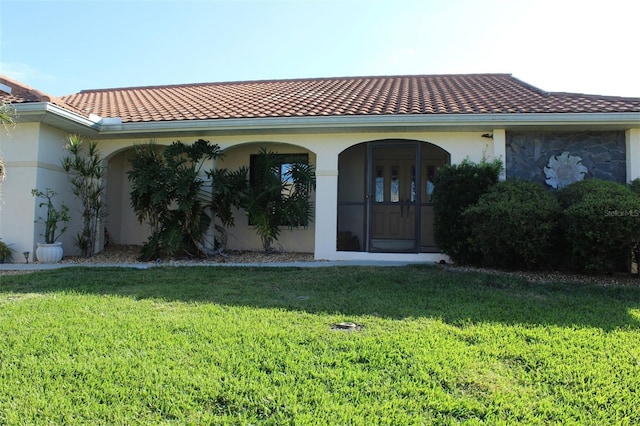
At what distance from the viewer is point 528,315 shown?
441 centimetres

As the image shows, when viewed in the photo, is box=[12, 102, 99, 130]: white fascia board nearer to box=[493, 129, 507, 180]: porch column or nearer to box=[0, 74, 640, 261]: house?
box=[0, 74, 640, 261]: house

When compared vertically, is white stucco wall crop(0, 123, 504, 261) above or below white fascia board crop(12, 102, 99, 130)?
below

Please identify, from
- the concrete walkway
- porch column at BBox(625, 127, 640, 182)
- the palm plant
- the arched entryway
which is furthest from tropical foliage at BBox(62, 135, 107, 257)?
porch column at BBox(625, 127, 640, 182)

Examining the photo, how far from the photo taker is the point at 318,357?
321 cm

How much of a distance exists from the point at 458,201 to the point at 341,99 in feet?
15.0

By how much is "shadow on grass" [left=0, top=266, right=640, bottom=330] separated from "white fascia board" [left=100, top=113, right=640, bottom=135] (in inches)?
121

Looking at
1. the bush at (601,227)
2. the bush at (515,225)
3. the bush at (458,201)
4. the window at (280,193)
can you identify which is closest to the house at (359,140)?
the window at (280,193)

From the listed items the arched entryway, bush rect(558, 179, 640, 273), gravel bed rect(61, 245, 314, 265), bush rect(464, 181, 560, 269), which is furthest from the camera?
the arched entryway

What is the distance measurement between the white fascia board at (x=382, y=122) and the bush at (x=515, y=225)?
1526mm

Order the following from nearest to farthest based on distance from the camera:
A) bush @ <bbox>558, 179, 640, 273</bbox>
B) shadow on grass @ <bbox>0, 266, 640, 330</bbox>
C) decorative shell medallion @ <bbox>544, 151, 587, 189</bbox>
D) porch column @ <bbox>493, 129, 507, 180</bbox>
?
shadow on grass @ <bbox>0, 266, 640, 330</bbox>, bush @ <bbox>558, 179, 640, 273</bbox>, decorative shell medallion @ <bbox>544, 151, 587, 189</bbox>, porch column @ <bbox>493, 129, 507, 180</bbox>

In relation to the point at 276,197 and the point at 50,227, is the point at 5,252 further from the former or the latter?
the point at 276,197

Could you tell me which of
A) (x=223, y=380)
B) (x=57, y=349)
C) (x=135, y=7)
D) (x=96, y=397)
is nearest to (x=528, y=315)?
(x=223, y=380)

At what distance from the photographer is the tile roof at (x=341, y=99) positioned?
345 inches

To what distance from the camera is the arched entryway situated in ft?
30.6
